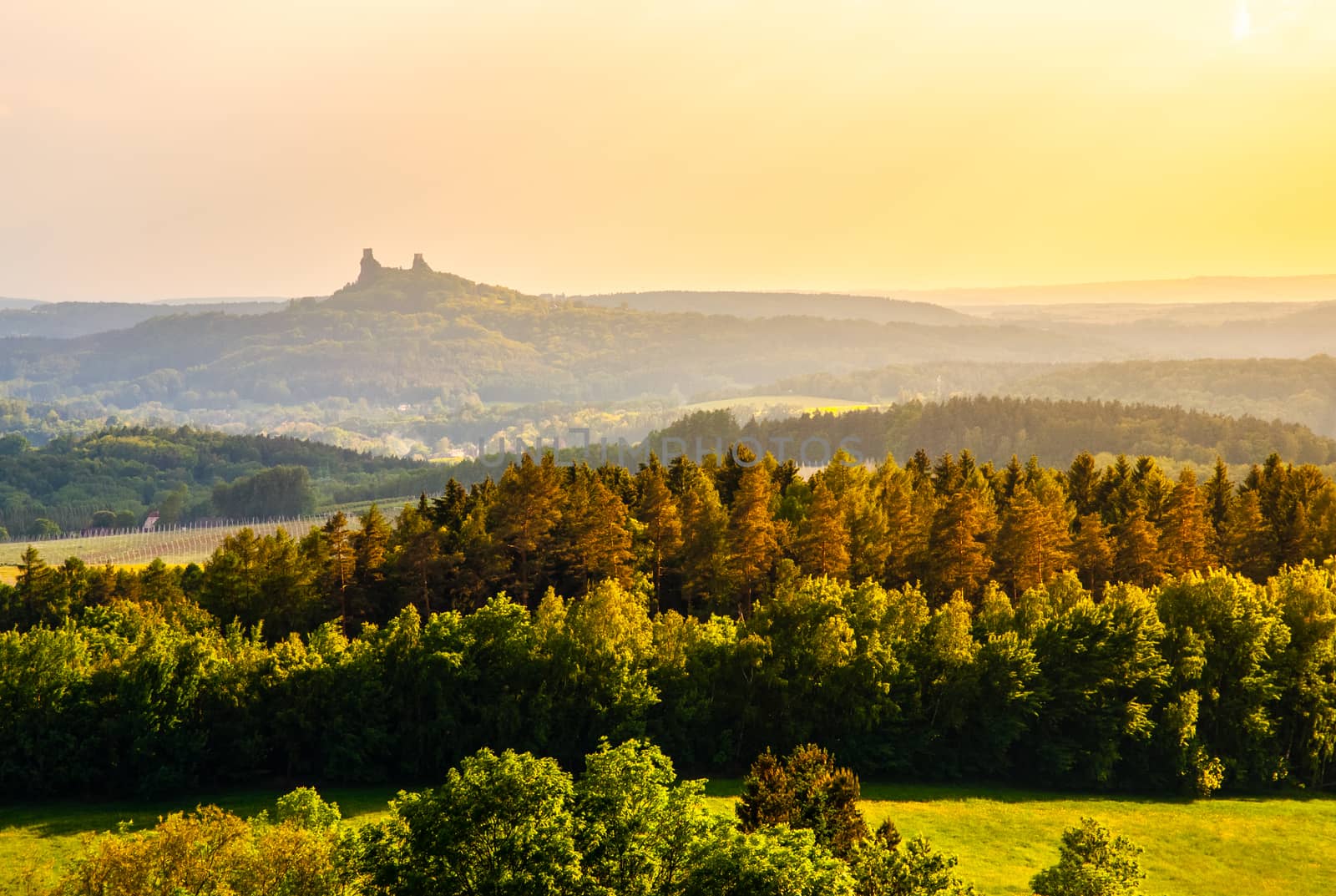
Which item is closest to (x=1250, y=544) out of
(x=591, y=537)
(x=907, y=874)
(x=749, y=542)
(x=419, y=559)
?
(x=749, y=542)

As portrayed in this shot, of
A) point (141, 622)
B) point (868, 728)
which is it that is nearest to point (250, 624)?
point (141, 622)

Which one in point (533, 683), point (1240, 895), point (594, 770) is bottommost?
point (1240, 895)

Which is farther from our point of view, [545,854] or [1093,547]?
[1093,547]

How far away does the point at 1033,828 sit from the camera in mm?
59500

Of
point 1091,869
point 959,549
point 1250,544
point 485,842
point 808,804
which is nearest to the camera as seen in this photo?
point 485,842

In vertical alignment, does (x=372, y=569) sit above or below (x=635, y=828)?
below

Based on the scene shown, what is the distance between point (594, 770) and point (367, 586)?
1970 inches

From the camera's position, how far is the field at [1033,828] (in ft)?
175

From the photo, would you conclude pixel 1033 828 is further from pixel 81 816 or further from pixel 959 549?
pixel 81 816

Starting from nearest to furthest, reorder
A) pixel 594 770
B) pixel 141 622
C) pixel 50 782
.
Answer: pixel 594 770, pixel 50 782, pixel 141 622

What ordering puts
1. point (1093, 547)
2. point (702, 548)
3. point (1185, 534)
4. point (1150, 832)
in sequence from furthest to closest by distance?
point (1185, 534)
point (1093, 547)
point (702, 548)
point (1150, 832)

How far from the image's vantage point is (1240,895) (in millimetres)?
52688

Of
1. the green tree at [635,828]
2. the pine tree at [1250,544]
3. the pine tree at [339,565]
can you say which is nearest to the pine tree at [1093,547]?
the pine tree at [1250,544]

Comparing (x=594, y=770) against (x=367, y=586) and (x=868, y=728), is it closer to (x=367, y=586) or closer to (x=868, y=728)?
(x=868, y=728)
